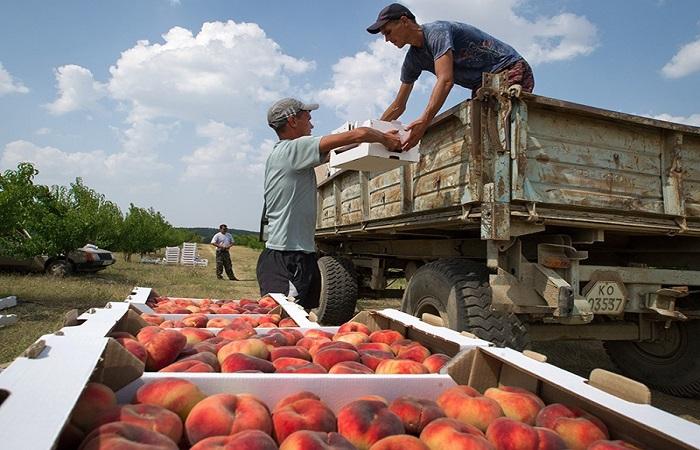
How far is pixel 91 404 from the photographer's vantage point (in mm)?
1153

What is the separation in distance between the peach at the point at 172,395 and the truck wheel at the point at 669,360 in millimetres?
4657

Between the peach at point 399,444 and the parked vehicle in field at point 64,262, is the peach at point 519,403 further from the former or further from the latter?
the parked vehicle in field at point 64,262

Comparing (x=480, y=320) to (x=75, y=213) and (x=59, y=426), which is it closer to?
(x=59, y=426)

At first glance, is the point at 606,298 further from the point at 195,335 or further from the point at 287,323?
the point at 195,335

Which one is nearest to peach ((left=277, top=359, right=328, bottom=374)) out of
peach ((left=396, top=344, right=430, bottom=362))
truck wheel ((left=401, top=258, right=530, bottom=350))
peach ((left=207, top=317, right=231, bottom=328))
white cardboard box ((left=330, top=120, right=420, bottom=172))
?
peach ((left=396, top=344, right=430, bottom=362))

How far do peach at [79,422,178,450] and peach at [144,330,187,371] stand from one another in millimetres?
591

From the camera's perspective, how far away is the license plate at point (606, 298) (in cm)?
337

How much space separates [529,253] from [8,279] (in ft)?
45.1

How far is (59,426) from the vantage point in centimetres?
89

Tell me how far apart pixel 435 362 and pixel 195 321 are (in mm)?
1322

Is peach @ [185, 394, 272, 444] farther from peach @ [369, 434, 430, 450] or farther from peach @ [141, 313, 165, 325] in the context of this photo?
peach @ [141, 313, 165, 325]

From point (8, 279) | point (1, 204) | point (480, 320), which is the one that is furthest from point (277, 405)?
point (8, 279)

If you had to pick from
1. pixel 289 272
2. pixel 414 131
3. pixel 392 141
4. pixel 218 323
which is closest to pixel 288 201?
pixel 289 272

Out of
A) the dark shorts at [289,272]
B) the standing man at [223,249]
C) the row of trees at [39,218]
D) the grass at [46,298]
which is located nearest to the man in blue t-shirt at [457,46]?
the dark shorts at [289,272]
